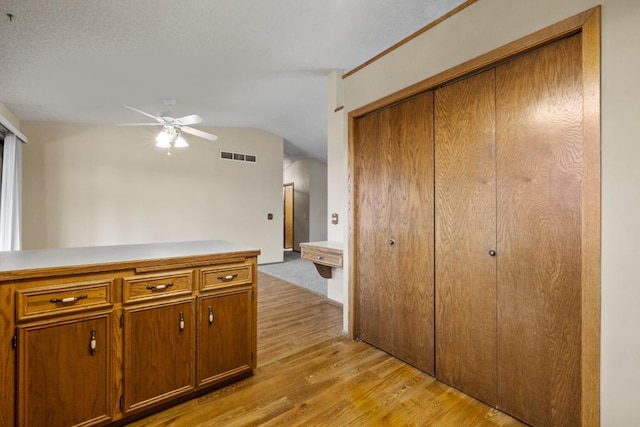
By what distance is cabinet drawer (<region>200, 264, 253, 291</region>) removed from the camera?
178 cm

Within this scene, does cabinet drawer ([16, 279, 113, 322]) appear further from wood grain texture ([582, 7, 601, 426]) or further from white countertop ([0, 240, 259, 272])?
wood grain texture ([582, 7, 601, 426])

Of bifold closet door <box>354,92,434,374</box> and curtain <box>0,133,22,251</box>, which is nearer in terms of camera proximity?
bifold closet door <box>354,92,434,374</box>

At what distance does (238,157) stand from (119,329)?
4897 mm

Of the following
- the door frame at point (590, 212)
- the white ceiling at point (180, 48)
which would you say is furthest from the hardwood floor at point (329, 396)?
the white ceiling at point (180, 48)

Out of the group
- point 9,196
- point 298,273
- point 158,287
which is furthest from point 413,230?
point 9,196

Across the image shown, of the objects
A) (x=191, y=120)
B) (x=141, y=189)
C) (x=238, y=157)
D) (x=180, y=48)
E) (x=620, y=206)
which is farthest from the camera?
(x=238, y=157)

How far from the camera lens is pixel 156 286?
5.28 feet

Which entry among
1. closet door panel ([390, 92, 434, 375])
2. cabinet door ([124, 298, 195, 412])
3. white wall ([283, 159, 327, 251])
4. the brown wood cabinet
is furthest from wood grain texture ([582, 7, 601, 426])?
white wall ([283, 159, 327, 251])

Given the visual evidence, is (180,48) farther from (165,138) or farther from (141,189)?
(141,189)

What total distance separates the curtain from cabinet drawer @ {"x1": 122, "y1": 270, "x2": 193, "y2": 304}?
3689mm

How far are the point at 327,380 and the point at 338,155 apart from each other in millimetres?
2437

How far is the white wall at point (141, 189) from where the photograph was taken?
4.52 metres

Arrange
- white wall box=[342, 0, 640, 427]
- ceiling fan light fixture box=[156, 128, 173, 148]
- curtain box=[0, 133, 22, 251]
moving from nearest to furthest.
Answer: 1. white wall box=[342, 0, 640, 427]
2. ceiling fan light fixture box=[156, 128, 173, 148]
3. curtain box=[0, 133, 22, 251]

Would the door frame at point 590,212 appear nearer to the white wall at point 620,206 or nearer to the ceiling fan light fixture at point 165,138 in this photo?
the white wall at point 620,206
